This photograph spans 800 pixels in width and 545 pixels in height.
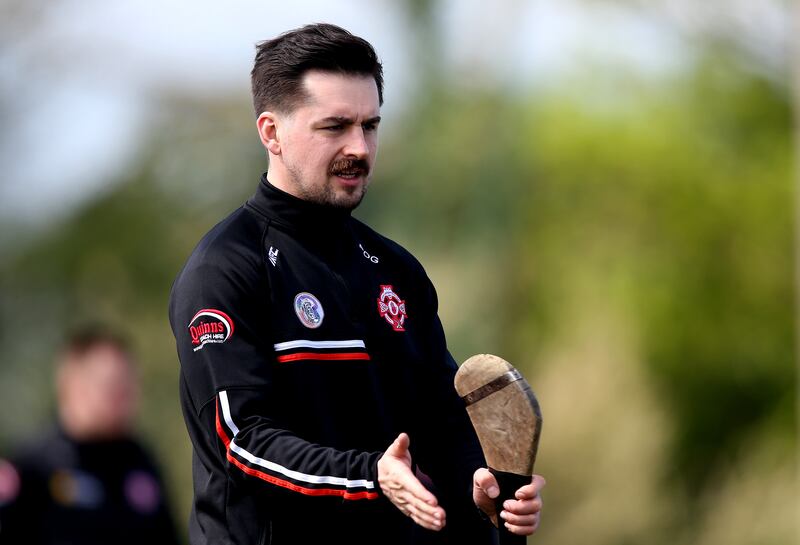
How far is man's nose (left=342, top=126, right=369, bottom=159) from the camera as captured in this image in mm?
4238

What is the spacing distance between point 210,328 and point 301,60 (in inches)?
32.8

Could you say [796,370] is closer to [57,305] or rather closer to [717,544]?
[717,544]

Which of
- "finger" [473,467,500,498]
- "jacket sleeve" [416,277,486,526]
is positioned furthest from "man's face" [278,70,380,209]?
"finger" [473,467,500,498]

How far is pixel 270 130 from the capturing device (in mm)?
4395

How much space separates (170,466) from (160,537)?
8.47 metres

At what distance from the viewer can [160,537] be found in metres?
8.27

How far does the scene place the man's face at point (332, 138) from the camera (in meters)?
4.24

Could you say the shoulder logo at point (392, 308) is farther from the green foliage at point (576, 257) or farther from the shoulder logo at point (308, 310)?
the green foliage at point (576, 257)

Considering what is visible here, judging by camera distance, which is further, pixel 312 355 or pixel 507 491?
pixel 312 355

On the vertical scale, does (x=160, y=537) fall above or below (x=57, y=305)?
above

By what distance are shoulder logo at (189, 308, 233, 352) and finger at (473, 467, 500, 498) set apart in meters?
0.80

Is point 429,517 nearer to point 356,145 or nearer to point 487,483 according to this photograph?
point 487,483

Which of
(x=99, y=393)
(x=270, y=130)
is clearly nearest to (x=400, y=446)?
(x=270, y=130)

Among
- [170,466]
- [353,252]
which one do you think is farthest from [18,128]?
[353,252]
